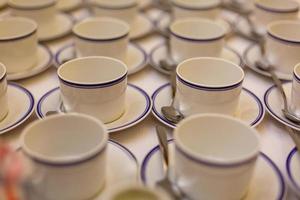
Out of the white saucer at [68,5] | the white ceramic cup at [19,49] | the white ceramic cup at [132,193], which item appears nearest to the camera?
the white ceramic cup at [132,193]

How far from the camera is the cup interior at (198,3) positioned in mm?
795

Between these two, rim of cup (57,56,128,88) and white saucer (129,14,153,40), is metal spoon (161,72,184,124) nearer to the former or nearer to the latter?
rim of cup (57,56,128,88)

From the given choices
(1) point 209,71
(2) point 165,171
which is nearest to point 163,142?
(2) point 165,171

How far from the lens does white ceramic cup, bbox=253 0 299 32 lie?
767 millimetres

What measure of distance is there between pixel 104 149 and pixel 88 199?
0.18 feet

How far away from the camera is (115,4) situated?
80 cm

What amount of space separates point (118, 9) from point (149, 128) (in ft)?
1.02

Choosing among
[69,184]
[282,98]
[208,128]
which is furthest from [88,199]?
[282,98]

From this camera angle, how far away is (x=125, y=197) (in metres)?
0.37

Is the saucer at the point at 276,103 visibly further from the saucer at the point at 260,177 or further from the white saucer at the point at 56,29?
the white saucer at the point at 56,29

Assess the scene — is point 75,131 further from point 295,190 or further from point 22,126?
point 295,190

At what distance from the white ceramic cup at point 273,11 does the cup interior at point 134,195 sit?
52 centimetres

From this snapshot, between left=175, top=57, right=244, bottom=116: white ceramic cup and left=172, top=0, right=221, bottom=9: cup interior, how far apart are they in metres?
0.22

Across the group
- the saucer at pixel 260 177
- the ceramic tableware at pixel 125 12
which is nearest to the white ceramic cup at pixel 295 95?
the saucer at pixel 260 177
